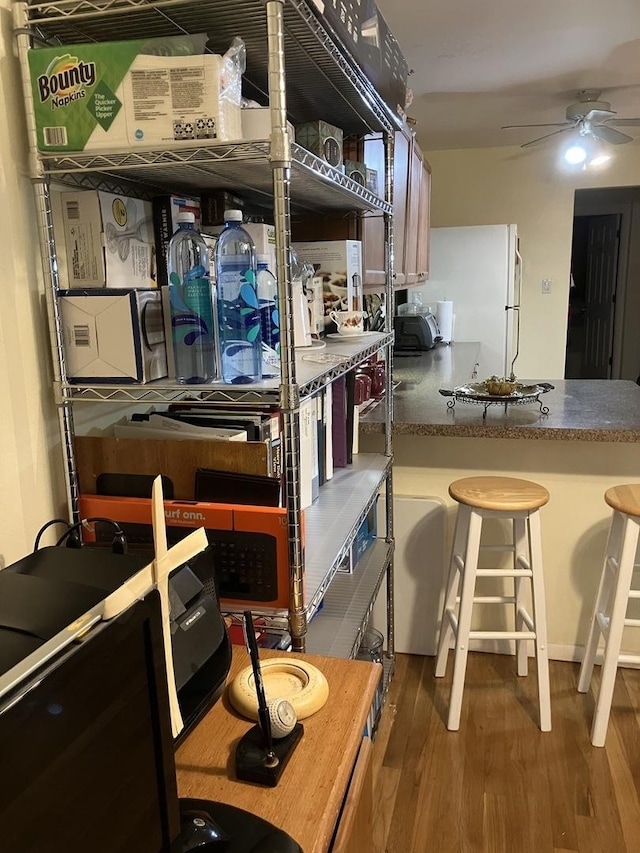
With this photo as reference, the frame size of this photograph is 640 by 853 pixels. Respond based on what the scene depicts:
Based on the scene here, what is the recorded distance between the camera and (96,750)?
58 cm

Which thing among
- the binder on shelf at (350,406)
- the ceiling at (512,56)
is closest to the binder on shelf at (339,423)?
the binder on shelf at (350,406)

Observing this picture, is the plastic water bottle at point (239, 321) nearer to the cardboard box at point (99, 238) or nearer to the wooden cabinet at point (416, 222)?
the cardboard box at point (99, 238)

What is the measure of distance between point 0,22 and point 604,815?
224 centimetres

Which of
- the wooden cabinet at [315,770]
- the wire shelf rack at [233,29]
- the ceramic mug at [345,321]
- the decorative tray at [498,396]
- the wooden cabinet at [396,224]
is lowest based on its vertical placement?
the wooden cabinet at [315,770]

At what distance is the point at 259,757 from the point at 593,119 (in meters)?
3.97

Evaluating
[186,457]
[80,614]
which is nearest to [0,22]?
[186,457]

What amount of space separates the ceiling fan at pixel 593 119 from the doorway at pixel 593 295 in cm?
262

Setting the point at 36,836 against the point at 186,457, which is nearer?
the point at 36,836

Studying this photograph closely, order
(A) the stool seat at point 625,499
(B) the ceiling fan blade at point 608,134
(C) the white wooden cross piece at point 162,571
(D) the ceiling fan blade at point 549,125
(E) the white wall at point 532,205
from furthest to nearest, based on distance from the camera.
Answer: (E) the white wall at point 532,205, (D) the ceiling fan blade at point 549,125, (B) the ceiling fan blade at point 608,134, (A) the stool seat at point 625,499, (C) the white wooden cross piece at point 162,571

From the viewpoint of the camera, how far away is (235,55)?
1.14 metres

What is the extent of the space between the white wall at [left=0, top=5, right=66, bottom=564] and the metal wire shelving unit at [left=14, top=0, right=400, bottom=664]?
1.3 inches

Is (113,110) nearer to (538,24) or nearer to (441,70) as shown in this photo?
(538,24)

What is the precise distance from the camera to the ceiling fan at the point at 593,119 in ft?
12.2

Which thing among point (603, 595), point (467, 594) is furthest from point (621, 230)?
point (467, 594)
